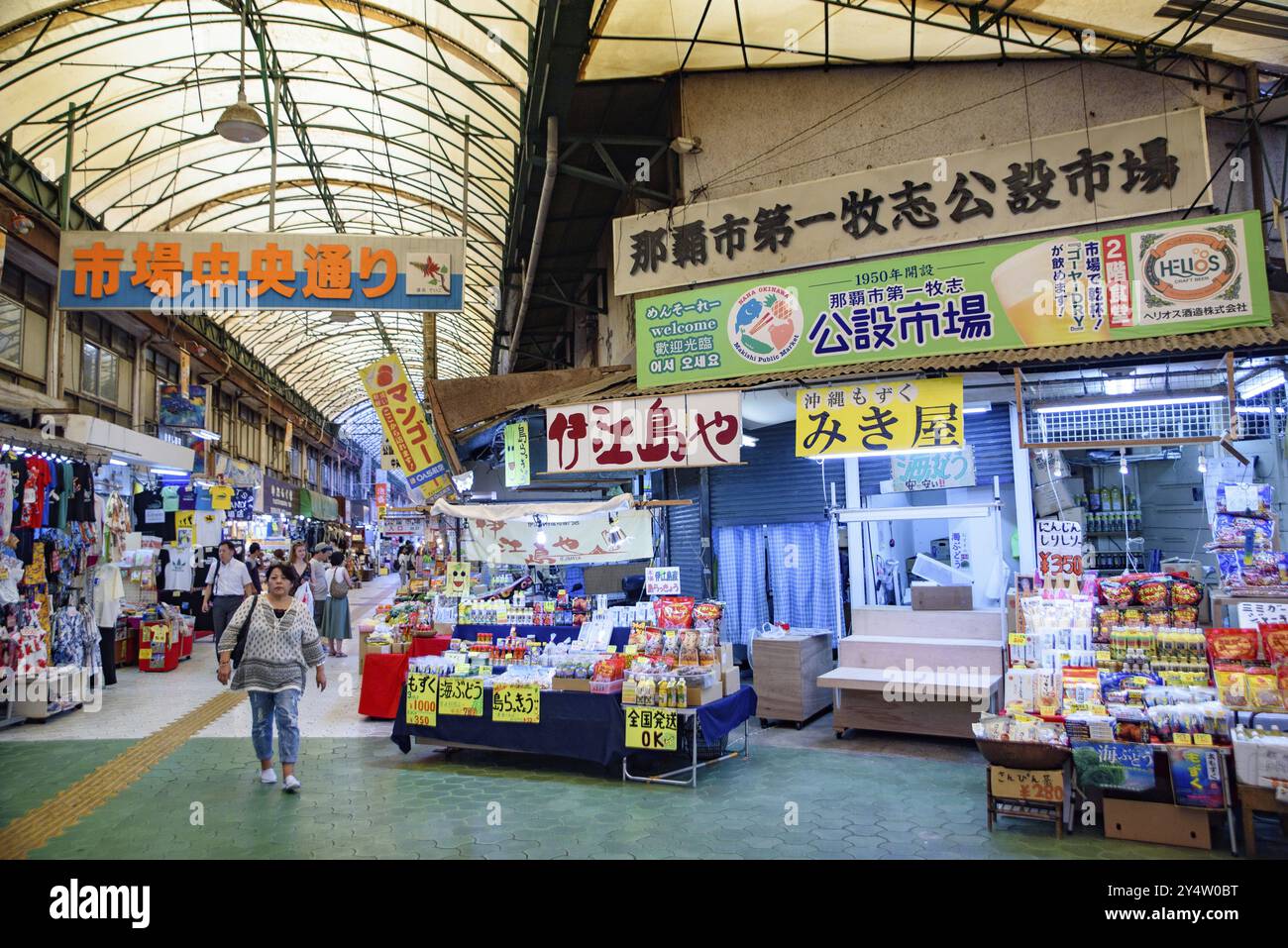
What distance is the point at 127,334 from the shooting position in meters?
18.5

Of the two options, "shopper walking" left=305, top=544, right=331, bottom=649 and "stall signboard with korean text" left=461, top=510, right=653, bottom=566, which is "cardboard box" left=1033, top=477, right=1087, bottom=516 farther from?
"shopper walking" left=305, top=544, right=331, bottom=649

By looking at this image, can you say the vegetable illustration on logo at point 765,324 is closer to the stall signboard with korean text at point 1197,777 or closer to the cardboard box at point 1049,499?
the cardboard box at point 1049,499

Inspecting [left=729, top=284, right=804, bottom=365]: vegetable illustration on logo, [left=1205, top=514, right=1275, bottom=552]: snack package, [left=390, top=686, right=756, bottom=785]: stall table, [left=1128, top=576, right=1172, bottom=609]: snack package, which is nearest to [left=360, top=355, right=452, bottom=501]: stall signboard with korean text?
[left=390, top=686, right=756, bottom=785]: stall table

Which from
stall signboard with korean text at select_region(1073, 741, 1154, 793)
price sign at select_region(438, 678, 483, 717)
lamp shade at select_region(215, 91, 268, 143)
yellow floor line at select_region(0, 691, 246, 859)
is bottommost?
yellow floor line at select_region(0, 691, 246, 859)

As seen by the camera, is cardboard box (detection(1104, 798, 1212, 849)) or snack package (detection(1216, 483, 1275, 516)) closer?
cardboard box (detection(1104, 798, 1212, 849))

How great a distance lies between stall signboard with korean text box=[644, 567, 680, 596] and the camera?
914 cm

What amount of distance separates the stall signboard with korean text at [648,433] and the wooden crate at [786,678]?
2.26 metres

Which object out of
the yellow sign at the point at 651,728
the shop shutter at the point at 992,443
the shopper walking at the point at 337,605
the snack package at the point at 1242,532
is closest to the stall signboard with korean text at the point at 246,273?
the yellow sign at the point at 651,728

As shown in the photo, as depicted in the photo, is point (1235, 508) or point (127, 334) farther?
point (127, 334)

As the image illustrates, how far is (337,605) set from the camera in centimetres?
1584

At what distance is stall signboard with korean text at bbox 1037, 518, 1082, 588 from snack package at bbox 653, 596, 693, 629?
361cm
